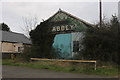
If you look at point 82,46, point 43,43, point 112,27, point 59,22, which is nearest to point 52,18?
point 59,22

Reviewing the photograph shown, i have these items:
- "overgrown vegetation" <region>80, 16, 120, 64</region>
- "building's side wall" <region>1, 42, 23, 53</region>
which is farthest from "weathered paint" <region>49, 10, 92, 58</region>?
"building's side wall" <region>1, 42, 23, 53</region>

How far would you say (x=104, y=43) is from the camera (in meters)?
16.7

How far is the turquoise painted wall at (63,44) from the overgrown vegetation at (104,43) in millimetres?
4863

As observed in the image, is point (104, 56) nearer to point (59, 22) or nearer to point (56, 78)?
point (56, 78)

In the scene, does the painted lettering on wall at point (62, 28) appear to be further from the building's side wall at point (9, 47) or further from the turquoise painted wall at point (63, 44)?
the building's side wall at point (9, 47)

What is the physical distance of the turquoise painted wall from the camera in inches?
889

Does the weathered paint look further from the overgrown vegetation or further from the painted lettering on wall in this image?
the overgrown vegetation

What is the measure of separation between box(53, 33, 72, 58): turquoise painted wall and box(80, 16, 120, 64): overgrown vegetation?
4.86 m

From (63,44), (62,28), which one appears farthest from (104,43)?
(62,28)

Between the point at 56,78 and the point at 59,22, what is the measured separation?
1410 centimetres

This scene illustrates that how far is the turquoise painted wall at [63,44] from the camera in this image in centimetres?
2259

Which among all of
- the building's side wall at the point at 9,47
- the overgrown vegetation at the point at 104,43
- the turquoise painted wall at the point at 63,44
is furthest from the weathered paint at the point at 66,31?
the building's side wall at the point at 9,47

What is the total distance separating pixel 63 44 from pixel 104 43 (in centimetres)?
738

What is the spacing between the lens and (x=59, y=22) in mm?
24094
